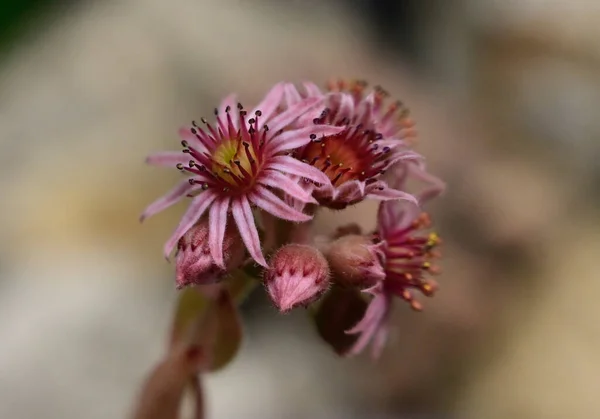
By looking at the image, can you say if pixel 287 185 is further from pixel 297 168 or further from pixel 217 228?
pixel 217 228

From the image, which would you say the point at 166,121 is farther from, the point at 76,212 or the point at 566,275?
the point at 566,275

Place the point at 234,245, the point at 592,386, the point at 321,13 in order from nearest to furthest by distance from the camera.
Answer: the point at 234,245 < the point at 592,386 < the point at 321,13

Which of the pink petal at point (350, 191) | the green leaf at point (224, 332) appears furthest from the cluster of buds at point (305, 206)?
the green leaf at point (224, 332)

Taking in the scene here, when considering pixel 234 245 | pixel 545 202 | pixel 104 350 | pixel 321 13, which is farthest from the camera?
pixel 321 13

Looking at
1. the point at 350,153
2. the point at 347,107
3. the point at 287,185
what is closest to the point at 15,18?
the point at 347,107

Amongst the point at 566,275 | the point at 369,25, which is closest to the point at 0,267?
the point at 566,275

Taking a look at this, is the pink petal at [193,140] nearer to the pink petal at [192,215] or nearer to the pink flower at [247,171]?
the pink flower at [247,171]

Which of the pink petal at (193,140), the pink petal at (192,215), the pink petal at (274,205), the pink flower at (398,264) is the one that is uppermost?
the pink petal at (193,140)
